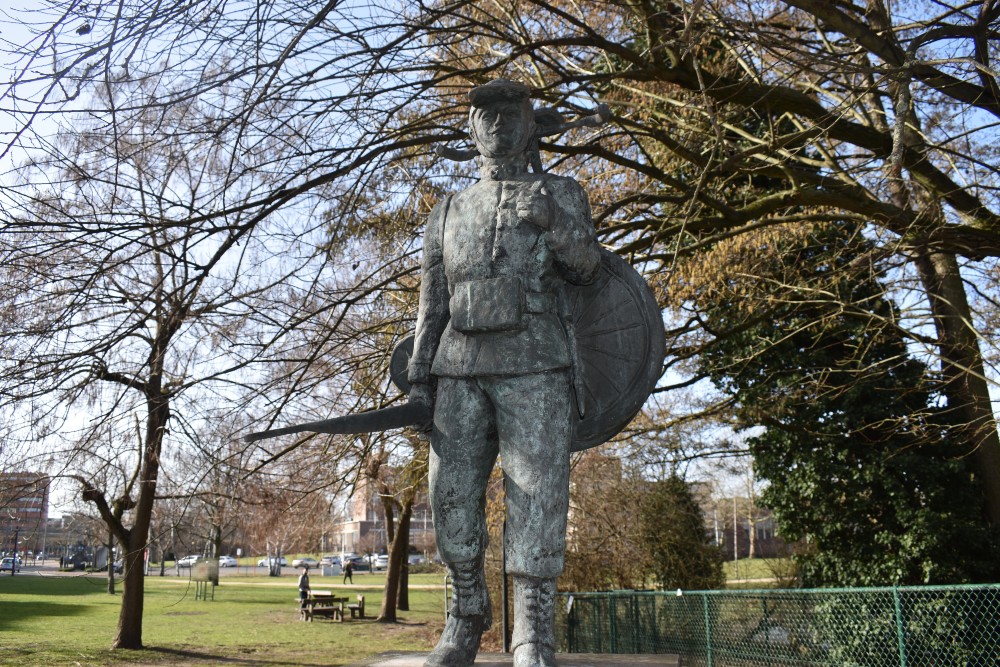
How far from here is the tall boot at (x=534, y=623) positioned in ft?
12.1

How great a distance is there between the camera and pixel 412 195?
9117 mm

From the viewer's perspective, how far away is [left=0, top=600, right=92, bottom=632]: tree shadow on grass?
64.5ft

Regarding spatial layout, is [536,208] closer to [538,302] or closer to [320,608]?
[538,302]

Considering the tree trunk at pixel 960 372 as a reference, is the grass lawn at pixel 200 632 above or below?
below

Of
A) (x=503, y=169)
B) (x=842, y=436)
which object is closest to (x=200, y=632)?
(x=842, y=436)

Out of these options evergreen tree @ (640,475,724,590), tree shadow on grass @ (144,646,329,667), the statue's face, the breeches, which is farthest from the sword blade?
evergreen tree @ (640,475,724,590)

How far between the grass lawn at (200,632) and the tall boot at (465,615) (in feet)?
14.5

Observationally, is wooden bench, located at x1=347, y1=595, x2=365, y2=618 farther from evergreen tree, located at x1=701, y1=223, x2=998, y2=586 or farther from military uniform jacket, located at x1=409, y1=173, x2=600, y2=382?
military uniform jacket, located at x1=409, y1=173, x2=600, y2=382

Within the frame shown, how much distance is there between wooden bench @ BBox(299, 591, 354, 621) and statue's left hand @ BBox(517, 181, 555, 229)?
20.1m

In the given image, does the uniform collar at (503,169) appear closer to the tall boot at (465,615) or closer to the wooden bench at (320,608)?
the tall boot at (465,615)

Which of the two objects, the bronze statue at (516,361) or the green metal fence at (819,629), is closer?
the bronze statue at (516,361)

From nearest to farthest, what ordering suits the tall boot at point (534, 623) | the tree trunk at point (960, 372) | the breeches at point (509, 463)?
the tall boot at point (534, 623), the breeches at point (509, 463), the tree trunk at point (960, 372)

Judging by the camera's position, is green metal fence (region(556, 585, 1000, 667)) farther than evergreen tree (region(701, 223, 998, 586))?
No

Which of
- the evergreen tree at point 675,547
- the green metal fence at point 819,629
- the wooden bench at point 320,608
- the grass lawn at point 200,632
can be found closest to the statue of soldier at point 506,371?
the grass lawn at point 200,632
